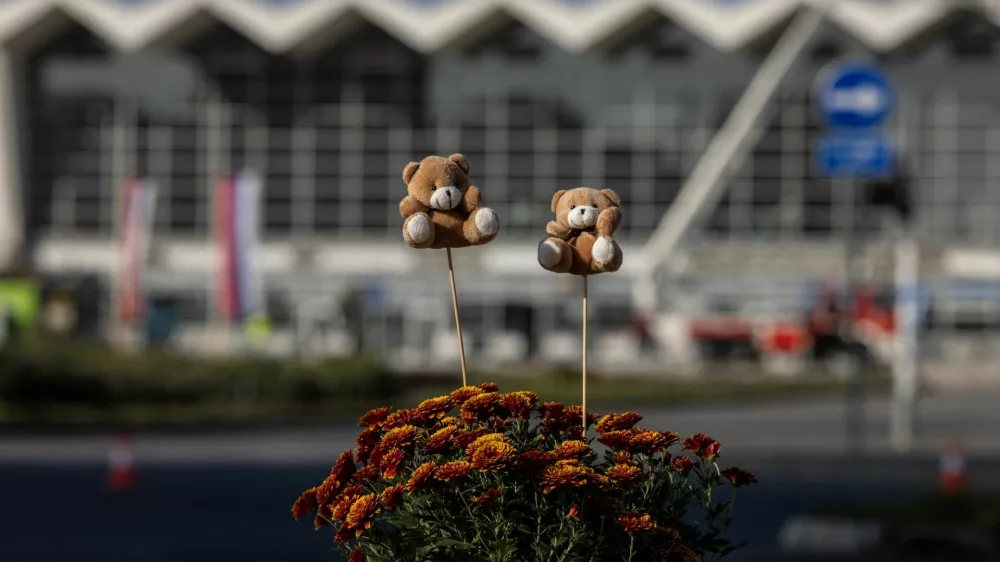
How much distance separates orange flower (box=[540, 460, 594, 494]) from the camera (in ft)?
15.1

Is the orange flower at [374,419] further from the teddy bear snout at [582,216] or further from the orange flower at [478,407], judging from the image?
the teddy bear snout at [582,216]

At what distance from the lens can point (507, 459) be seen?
459 centimetres

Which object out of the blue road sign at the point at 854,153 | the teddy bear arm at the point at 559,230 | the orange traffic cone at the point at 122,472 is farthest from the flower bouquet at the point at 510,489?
the blue road sign at the point at 854,153

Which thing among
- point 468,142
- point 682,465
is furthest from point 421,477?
point 468,142

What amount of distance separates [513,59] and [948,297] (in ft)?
49.8

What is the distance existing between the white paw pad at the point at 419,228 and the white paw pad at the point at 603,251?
1.74 ft

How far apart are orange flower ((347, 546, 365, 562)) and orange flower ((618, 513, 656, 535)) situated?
0.79m

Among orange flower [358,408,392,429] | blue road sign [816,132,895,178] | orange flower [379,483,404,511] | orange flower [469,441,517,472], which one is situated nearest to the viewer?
orange flower [469,441,517,472]

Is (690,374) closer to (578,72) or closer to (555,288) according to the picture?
(555,288)

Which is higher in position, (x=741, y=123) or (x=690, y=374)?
(x=741, y=123)

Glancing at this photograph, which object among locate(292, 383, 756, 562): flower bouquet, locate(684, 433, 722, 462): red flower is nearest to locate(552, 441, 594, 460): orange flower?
locate(292, 383, 756, 562): flower bouquet

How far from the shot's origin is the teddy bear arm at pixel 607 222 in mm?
5211

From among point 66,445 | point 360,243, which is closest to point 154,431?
point 66,445

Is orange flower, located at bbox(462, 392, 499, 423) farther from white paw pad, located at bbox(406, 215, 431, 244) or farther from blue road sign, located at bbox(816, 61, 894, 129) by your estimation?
blue road sign, located at bbox(816, 61, 894, 129)
